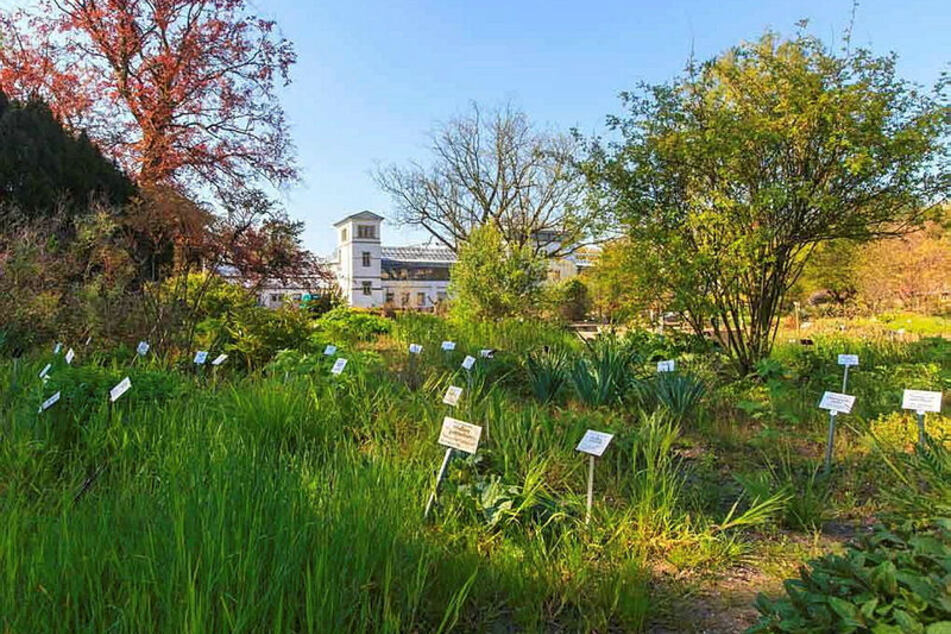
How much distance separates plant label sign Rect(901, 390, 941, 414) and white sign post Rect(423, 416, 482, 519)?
2.27 meters

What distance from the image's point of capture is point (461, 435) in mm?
2164

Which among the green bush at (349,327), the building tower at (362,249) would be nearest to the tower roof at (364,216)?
the building tower at (362,249)

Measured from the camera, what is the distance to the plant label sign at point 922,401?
2.76 meters

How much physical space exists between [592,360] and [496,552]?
2.90 metres

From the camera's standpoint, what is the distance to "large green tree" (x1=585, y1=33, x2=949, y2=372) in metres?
5.13

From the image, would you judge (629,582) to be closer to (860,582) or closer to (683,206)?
(860,582)

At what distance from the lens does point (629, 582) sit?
6.03 ft

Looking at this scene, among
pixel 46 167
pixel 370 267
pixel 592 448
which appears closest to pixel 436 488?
pixel 592 448

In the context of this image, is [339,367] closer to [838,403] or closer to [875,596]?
[838,403]

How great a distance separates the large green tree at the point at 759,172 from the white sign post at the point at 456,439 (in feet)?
13.3

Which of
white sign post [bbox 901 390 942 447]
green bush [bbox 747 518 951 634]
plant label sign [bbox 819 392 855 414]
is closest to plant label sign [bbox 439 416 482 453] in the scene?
green bush [bbox 747 518 951 634]

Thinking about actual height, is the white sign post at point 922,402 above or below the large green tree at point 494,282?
below

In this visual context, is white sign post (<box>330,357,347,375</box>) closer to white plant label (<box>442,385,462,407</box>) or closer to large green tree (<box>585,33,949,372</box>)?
white plant label (<box>442,385,462,407</box>)

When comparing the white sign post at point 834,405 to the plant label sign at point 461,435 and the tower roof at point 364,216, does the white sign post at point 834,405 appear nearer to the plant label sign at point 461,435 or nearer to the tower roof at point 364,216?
the plant label sign at point 461,435
